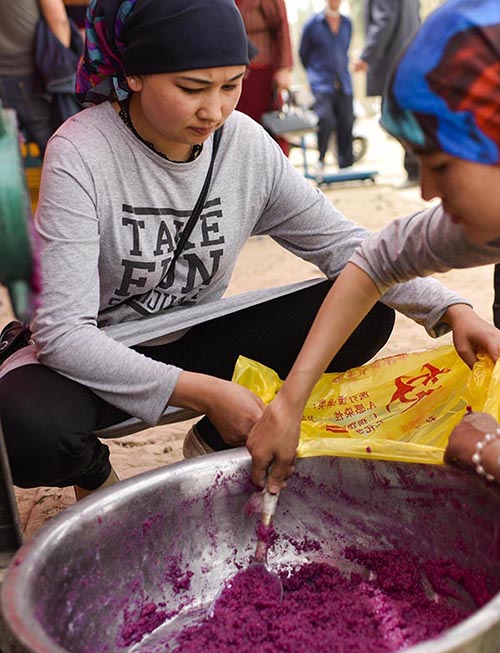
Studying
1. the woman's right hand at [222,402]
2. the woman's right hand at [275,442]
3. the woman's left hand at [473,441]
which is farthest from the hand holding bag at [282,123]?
the woman's left hand at [473,441]

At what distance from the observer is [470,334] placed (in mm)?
1747

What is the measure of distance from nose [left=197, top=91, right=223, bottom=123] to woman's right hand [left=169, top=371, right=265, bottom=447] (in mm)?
493

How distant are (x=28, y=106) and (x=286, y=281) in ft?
4.85

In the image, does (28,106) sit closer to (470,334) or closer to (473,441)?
(470,334)

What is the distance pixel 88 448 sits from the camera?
1.71 meters

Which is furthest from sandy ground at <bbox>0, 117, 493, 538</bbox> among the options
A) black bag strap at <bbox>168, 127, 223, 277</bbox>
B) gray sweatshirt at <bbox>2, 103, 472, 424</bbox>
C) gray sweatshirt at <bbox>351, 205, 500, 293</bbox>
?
gray sweatshirt at <bbox>351, 205, 500, 293</bbox>

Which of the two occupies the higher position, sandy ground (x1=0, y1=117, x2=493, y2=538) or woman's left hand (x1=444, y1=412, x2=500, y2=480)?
woman's left hand (x1=444, y1=412, x2=500, y2=480)

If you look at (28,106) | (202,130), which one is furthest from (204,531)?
(28,106)

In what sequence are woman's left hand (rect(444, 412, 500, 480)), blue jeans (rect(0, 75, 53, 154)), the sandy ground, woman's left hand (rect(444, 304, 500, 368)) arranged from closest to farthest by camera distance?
woman's left hand (rect(444, 412, 500, 480)), woman's left hand (rect(444, 304, 500, 368)), the sandy ground, blue jeans (rect(0, 75, 53, 154))

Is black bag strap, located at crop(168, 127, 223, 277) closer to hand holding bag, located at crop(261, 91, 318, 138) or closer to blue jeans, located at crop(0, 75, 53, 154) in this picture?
blue jeans, located at crop(0, 75, 53, 154)

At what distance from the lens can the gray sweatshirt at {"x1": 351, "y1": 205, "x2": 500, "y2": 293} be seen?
1335 mm

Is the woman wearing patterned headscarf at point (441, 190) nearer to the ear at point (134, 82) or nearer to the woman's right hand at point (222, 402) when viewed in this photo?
the woman's right hand at point (222, 402)

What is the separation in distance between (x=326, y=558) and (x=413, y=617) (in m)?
0.24

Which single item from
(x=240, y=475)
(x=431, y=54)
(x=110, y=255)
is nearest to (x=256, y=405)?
(x=240, y=475)
